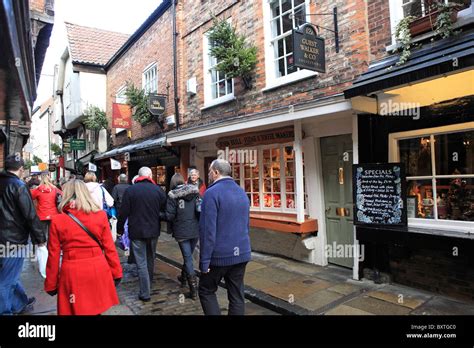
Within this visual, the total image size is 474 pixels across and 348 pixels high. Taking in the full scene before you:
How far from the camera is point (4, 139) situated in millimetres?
10750

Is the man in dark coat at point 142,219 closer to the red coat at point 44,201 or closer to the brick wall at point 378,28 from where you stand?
the red coat at point 44,201

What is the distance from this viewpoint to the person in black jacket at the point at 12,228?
3.90 m

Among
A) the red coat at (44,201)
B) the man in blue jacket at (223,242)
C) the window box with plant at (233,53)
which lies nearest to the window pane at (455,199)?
the man in blue jacket at (223,242)

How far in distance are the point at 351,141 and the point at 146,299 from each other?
4168 millimetres

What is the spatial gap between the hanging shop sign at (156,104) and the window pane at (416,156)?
766cm

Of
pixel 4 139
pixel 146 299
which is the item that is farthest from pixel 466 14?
pixel 4 139

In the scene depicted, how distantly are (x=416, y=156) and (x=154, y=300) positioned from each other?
430 centimetres

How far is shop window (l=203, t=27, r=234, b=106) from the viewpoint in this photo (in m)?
9.05

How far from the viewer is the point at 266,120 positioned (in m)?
6.37

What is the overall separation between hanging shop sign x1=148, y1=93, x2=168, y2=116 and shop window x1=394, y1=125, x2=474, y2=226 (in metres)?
7.63

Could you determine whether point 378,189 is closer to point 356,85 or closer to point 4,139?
point 356,85

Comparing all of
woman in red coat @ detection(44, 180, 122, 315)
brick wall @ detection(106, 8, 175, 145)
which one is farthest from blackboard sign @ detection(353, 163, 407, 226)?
brick wall @ detection(106, 8, 175, 145)

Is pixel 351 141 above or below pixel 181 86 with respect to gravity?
below

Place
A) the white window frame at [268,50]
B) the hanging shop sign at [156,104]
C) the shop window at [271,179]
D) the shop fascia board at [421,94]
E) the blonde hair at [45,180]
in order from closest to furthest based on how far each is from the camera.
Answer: the shop fascia board at [421,94] < the blonde hair at [45,180] < the shop window at [271,179] < the white window frame at [268,50] < the hanging shop sign at [156,104]
